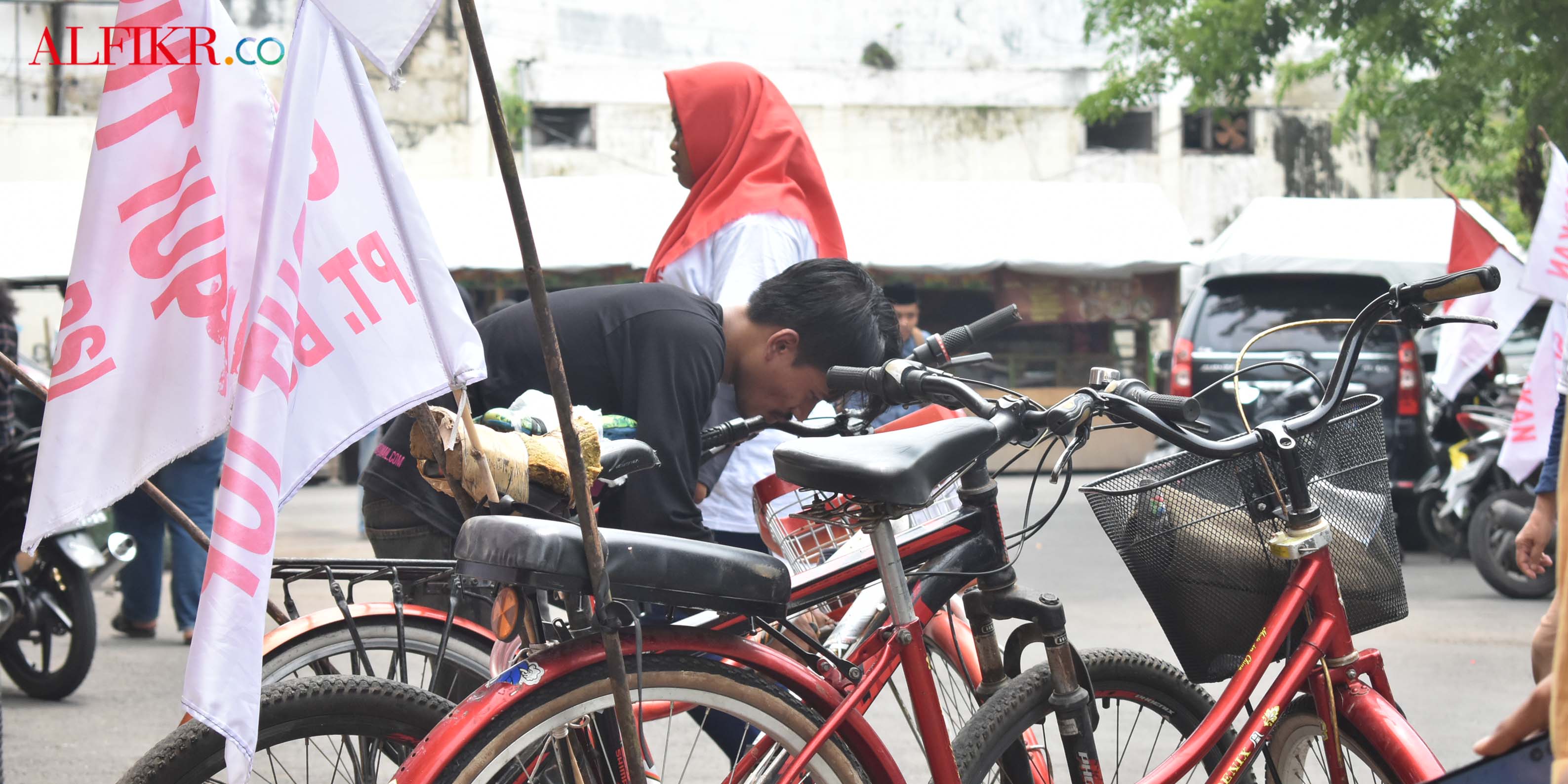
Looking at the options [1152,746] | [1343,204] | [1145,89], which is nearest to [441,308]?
[1152,746]

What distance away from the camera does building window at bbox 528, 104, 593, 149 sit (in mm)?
18859

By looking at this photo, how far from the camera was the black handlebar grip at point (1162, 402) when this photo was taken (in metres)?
2.10

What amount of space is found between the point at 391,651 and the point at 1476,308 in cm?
582

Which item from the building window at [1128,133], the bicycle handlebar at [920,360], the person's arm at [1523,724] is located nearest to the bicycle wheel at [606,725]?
the bicycle handlebar at [920,360]

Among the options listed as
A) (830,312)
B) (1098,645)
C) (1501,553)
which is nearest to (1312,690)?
(830,312)

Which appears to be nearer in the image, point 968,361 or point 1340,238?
point 968,361

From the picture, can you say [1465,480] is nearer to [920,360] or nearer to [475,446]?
[920,360]

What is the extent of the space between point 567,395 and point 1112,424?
1001mm

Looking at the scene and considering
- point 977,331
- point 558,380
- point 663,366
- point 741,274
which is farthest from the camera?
point 741,274

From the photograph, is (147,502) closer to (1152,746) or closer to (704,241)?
(704,241)

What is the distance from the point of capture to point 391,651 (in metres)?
2.61

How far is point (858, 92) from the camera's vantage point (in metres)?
20.3

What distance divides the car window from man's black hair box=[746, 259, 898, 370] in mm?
6025

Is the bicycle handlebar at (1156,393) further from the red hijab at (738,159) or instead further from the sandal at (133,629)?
the sandal at (133,629)
